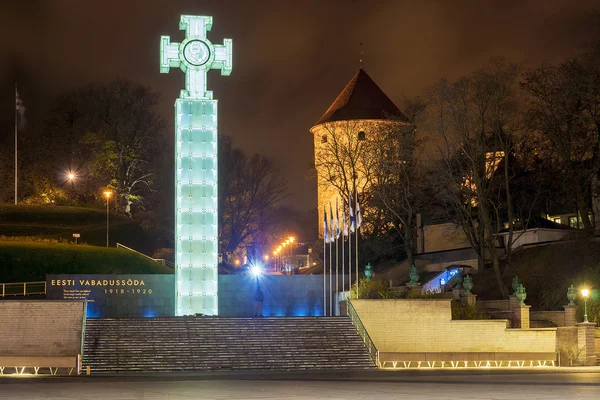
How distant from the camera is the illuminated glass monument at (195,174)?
144ft

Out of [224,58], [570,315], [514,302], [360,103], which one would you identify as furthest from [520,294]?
[360,103]

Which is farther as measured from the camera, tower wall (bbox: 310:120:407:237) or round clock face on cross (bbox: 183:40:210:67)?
tower wall (bbox: 310:120:407:237)

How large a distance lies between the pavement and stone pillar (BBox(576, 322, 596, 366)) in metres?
3.88

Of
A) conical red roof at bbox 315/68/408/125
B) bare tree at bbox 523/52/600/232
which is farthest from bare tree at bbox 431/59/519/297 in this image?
conical red roof at bbox 315/68/408/125

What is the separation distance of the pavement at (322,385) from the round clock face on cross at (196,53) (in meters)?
17.2

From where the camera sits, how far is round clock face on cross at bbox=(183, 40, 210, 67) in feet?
145

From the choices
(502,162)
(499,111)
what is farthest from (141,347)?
(502,162)

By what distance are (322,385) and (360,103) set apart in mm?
61827

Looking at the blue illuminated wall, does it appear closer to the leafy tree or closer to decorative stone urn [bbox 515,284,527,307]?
decorative stone urn [bbox 515,284,527,307]

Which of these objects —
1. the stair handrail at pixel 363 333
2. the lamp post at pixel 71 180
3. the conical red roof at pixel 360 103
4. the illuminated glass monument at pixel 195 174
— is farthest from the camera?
the conical red roof at pixel 360 103

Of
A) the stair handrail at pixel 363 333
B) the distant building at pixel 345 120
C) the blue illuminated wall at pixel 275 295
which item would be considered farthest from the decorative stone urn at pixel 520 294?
the distant building at pixel 345 120

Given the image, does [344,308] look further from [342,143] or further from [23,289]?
[342,143]

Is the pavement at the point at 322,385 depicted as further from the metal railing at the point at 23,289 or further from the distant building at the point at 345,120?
the distant building at the point at 345,120

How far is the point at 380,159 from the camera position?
62.1 metres
